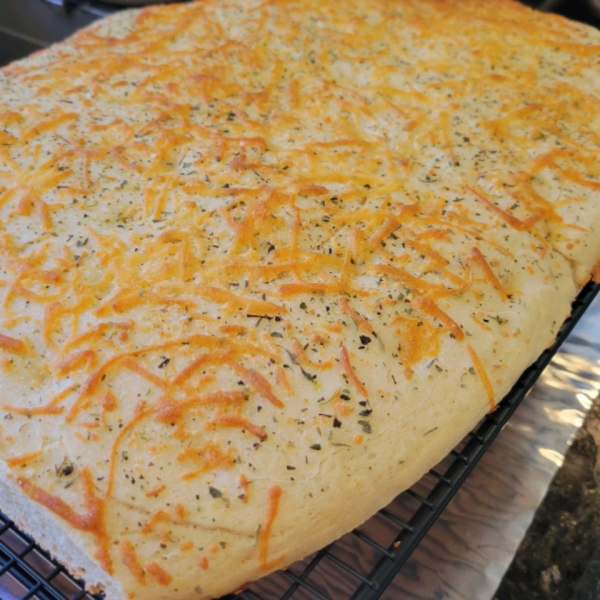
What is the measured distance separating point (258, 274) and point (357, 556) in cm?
90

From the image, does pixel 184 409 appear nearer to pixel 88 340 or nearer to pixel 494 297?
pixel 88 340

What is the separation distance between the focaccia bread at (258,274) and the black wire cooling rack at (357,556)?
0.29 feet

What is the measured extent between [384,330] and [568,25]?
2.27 meters

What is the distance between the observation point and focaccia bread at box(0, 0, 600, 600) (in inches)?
52.2

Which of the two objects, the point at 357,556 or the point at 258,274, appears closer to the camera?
the point at 258,274

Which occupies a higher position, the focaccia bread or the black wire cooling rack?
the focaccia bread

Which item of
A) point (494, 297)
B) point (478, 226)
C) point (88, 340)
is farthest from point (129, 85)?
point (494, 297)

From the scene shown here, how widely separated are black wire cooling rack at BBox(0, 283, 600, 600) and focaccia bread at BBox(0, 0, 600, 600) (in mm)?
88

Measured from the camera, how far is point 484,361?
1635 millimetres

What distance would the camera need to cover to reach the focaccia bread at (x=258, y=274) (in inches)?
52.2

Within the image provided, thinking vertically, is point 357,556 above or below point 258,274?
below

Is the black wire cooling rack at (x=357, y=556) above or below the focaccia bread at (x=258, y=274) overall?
below

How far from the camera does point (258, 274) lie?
168 centimetres

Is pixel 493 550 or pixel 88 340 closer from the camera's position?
pixel 88 340
